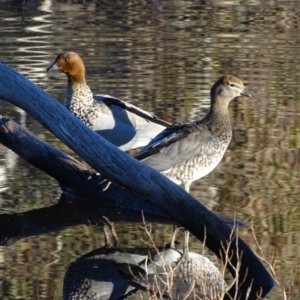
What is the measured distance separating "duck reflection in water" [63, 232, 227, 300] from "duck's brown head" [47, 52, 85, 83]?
2.74 m

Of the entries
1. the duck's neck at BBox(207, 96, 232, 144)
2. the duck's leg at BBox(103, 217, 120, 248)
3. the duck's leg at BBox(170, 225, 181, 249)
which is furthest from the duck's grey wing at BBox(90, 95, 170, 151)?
the duck's leg at BBox(170, 225, 181, 249)

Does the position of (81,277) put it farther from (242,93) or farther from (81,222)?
(242,93)

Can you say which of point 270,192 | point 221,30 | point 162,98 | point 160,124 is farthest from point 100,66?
point 270,192

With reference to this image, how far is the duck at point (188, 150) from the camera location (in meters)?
7.48

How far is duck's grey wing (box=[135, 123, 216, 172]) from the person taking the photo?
24.5 feet

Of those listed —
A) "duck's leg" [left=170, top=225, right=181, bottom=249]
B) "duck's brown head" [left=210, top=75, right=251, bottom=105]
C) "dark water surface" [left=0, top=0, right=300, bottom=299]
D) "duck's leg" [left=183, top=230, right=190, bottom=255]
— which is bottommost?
"dark water surface" [left=0, top=0, right=300, bottom=299]

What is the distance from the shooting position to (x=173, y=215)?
6227 millimetres

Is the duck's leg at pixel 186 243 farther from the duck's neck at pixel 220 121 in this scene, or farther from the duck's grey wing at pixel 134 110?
the duck's grey wing at pixel 134 110

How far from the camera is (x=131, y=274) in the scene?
6.28 metres

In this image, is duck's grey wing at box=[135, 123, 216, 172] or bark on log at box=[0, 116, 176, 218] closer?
duck's grey wing at box=[135, 123, 216, 172]

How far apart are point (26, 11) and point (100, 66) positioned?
5.04m

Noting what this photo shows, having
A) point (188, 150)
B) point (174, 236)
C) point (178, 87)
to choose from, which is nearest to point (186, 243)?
point (174, 236)

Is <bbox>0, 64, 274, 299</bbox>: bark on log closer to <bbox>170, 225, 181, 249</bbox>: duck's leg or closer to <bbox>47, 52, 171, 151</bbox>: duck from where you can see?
<bbox>170, 225, 181, 249</bbox>: duck's leg

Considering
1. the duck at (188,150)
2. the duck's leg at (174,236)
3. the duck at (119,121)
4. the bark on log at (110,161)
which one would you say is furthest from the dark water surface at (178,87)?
the duck at (119,121)
